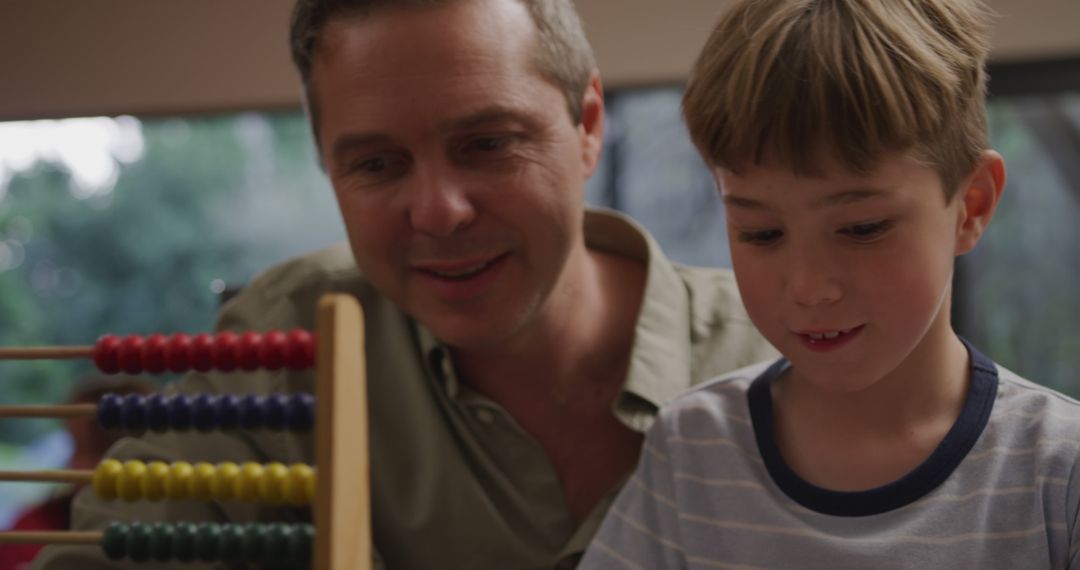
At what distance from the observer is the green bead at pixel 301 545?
1.08 m

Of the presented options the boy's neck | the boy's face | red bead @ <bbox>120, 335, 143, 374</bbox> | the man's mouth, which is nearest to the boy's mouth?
the boy's face

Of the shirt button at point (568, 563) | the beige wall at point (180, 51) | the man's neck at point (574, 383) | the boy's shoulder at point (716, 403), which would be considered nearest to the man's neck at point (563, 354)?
the man's neck at point (574, 383)

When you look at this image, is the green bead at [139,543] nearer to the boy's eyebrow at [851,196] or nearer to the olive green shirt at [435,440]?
the olive green shirt at [435,440]

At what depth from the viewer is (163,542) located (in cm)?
116

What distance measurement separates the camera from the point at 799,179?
1.03 m

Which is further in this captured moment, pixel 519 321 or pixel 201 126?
pixel 201 126

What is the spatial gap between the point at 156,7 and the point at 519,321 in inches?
117

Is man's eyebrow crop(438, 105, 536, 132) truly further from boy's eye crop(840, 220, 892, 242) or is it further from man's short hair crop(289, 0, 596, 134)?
boy's eye crop(840, 220, 892, 242)

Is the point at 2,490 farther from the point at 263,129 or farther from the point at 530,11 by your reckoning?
the point at 530,11

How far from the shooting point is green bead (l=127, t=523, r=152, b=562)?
46.1 inches

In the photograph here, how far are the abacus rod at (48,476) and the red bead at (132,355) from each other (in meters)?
0.13

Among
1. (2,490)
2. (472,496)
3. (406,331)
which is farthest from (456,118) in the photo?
(2,490)

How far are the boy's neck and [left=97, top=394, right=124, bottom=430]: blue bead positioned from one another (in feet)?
2.42

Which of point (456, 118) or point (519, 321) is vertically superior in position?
point (456, 118)
